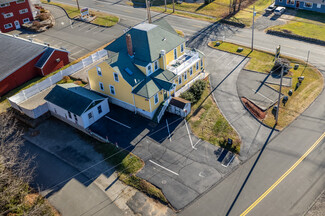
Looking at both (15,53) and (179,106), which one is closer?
(179,106)

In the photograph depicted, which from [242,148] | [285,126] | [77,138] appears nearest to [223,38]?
[285,126]

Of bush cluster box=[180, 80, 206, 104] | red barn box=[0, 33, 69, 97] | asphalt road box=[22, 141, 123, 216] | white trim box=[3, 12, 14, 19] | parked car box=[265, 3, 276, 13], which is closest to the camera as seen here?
asphalt road box=[22, 141, 123, 216]

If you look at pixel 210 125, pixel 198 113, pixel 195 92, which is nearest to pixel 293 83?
pixel 195 92

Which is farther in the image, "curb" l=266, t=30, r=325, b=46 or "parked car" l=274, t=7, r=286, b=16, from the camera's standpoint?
"parked car" l=274, t=7, r=286, b=16

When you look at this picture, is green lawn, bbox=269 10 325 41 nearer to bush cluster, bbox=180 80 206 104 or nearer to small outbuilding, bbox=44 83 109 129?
bush cluster, bbox=180 80 206 104

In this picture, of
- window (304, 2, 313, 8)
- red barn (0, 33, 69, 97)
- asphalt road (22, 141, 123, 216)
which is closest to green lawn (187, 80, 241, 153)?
asphalt road (22, 141, 123, 216)

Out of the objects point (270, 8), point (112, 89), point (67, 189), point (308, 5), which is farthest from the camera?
point (270, 8)

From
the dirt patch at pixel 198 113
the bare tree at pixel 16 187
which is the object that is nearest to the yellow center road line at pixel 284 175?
the dirt patch at pixel 198 113

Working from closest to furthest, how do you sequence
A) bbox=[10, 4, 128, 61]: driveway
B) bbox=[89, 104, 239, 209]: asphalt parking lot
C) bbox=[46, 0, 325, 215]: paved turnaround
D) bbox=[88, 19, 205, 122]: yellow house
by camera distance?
1. bbox=[46, 0, 325, 215]: paved turnaround
2. bbox=[89, 104, 239, 209]: asphalt parking lot
3. bbox=[88, 19, 205, 122]: yellow house
4. bbox=[10, 4, 128, 61]: driveway

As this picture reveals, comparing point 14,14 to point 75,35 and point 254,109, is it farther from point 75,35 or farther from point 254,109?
point 254,109
